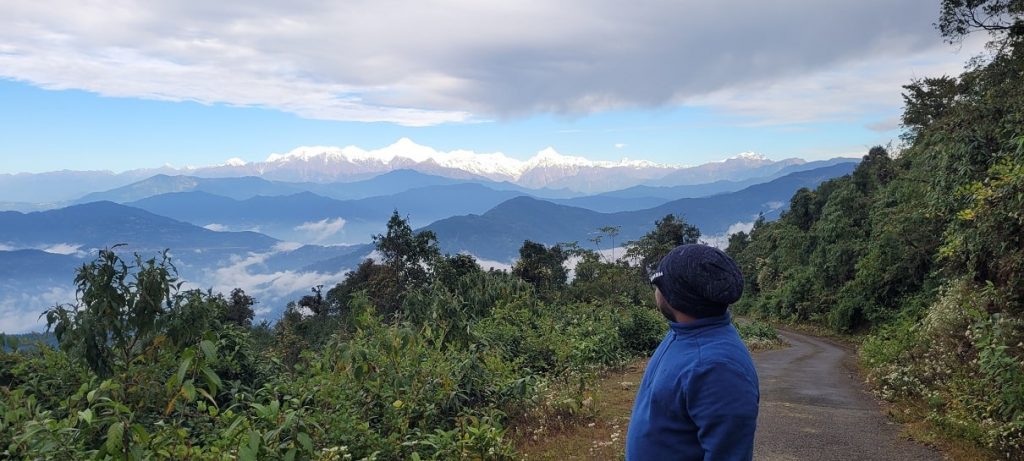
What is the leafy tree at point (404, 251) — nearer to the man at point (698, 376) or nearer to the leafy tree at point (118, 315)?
the leafy tree at point (118, 315)

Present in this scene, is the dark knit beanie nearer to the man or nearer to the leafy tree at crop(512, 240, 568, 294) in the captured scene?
the man

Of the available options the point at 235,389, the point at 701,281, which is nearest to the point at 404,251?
the point at 235,389

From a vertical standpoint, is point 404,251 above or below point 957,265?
below

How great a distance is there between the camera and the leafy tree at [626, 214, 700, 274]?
4603cm

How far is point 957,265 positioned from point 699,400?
12.1 metres

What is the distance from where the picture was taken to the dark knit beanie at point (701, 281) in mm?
2246

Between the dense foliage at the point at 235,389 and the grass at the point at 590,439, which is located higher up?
the dense foliage at the point at 235,389

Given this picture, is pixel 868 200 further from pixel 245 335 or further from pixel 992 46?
pixel 245 335

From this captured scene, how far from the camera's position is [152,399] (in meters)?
4.77

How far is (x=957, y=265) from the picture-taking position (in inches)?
448

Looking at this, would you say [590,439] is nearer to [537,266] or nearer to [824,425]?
[824,425]

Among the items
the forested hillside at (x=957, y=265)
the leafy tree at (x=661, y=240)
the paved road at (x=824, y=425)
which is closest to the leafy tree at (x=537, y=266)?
the leafy tree at (x=661, y=240)

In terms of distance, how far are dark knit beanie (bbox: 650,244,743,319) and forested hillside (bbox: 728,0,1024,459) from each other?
4.87m

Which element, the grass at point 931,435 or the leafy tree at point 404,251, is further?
the leafy tree at point 404,251
